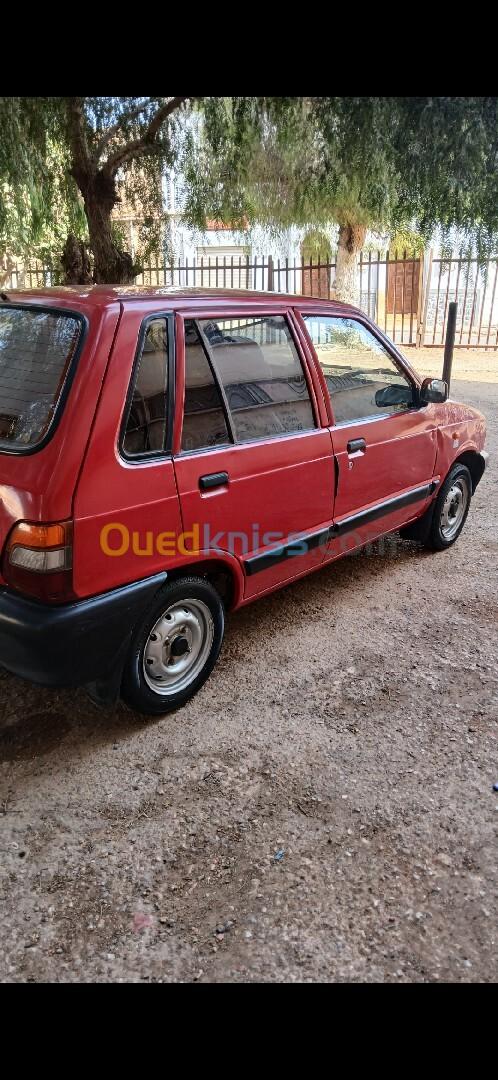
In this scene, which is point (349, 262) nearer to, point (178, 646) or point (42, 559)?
point (178, 646)

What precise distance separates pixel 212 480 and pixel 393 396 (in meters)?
1.78

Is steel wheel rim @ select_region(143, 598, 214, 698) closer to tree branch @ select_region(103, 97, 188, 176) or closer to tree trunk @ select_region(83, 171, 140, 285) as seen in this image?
tree trunk @ select_region(83, 171, 140, 285)

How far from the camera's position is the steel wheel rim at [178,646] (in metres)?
2.98

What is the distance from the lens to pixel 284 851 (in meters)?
2.39

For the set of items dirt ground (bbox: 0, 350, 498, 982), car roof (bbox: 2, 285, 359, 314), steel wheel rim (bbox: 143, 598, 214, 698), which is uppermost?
car roof (bbox: 2, 285, 359, 314)

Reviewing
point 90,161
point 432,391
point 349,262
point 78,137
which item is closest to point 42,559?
point 432,391

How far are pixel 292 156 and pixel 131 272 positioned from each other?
1.96 meters

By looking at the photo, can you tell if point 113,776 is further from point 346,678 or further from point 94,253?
point 94,253

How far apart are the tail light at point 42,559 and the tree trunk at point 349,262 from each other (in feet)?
40.9

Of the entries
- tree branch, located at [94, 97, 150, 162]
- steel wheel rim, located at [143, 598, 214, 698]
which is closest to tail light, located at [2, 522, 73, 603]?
steel wheel rim, located at [143, 598, 214, 698]

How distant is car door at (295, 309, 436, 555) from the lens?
3.81 metres

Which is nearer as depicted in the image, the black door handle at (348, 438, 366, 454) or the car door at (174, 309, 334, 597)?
the car door at (174, 309, 334, 597)

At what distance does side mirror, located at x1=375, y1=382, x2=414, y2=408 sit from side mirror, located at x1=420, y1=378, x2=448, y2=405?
78mm
